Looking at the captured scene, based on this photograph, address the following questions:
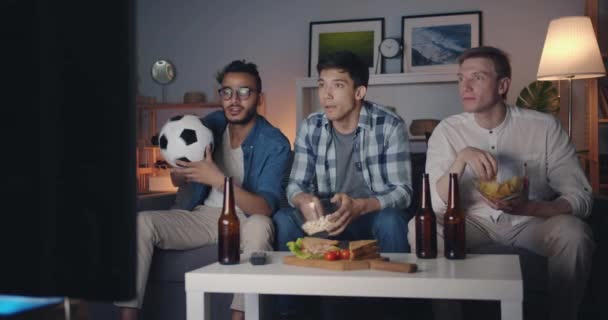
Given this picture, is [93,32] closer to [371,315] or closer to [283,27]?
[371,315]

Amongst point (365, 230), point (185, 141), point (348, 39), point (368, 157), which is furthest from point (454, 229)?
point (348, 39)

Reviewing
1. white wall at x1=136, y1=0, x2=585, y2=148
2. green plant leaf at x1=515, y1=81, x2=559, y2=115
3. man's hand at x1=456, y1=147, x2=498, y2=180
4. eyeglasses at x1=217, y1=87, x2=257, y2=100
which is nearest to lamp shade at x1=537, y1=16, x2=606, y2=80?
green plant leaf at x1=515, y1=81, x2=559, y2=115

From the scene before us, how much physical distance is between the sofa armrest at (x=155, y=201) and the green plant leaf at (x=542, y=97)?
279 centimetres

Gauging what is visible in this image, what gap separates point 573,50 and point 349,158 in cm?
200

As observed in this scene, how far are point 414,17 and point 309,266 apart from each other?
13.0 feet

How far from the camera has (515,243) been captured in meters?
2.44

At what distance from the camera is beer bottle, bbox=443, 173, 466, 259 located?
194 centimetres

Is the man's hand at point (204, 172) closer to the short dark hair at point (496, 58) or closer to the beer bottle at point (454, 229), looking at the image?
the beer bottle at point (454, 229)

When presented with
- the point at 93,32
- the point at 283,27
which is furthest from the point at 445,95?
the point at 93,32

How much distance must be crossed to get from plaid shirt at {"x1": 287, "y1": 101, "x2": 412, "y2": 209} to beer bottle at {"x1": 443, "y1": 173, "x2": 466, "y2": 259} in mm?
565

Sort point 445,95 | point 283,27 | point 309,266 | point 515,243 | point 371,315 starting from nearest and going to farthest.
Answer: point 309,266
point 515,243
point 371,315
point 445,95
point 283,27

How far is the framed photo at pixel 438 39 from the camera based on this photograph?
17.4 feet

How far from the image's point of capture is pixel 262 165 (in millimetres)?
2744

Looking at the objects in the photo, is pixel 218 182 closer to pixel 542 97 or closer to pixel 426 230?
pixel 426 230
